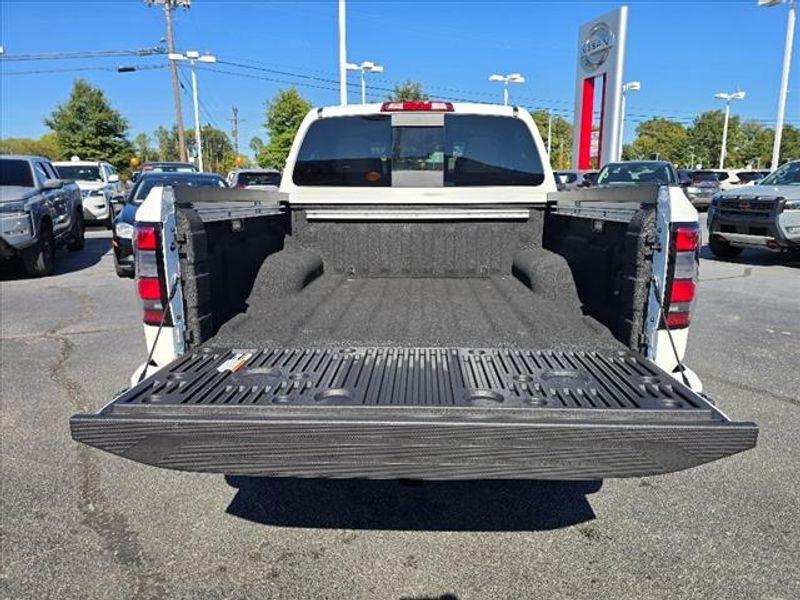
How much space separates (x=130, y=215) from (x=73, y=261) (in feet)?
13.6

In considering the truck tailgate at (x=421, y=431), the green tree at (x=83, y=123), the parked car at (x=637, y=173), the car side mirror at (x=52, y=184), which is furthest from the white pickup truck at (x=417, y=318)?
the green tree at (x=83, y=123)

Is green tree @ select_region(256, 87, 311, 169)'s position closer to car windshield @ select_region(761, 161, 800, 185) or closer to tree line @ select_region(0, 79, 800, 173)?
tree line @ select_region(0, 79, 800, 173)

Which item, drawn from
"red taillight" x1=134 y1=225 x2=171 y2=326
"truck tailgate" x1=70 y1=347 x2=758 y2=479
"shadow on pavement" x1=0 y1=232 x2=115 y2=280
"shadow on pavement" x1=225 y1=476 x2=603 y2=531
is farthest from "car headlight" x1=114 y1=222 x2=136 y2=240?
"truck tailgate" x1=70 y1=347 x2=758 y2=479

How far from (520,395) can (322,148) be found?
2.94 metres

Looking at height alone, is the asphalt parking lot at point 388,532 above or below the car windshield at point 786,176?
below

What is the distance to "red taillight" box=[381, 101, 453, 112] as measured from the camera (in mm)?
4168

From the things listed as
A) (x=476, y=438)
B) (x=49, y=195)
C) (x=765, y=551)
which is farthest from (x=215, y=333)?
(x=49, y=195)

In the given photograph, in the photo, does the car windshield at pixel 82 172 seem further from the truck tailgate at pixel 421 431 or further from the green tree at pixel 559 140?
the green tree at pixel 559 140

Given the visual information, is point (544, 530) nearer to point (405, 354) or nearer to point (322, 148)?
point (405, 354)

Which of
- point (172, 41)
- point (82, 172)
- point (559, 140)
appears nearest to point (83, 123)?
point (172, 41)

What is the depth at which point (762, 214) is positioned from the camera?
1020 centimetres

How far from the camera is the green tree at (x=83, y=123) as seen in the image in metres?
48.4

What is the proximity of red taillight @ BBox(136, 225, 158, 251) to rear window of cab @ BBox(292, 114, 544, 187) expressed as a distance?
198 cm

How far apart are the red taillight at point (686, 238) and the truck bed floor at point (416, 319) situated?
1.73 feet
